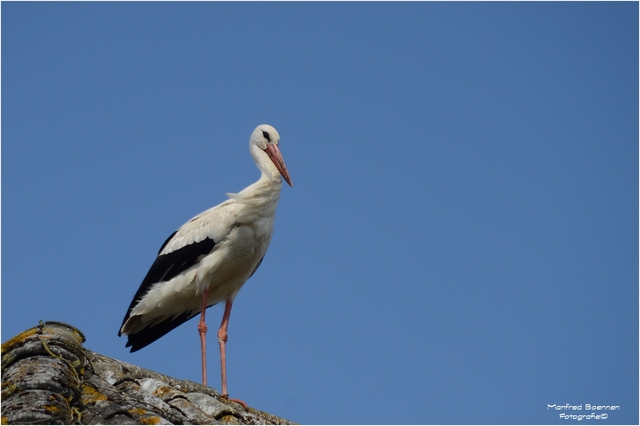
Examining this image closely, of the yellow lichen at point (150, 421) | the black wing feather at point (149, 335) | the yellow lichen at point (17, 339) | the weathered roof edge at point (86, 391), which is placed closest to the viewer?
the weathered roof edge at point (86, 391)

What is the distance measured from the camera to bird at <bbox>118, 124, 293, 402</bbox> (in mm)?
→ 10430

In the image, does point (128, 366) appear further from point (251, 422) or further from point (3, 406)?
point (3, 406)

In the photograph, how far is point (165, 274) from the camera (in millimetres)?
10773

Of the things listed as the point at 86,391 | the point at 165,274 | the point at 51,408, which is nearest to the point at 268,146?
the point at 165,274

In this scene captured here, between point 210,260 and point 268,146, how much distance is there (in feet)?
5.45

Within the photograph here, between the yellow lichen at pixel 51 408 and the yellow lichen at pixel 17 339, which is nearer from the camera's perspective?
the yellow lichen at pixel 51 408

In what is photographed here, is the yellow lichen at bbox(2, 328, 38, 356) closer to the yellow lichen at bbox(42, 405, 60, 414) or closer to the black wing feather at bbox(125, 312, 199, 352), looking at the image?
the yellow lichen at bbox(42, 405, 60, 414)

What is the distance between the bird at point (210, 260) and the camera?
1043cm

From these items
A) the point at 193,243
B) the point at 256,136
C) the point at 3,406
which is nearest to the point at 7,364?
the point at 3,406

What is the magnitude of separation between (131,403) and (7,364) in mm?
880

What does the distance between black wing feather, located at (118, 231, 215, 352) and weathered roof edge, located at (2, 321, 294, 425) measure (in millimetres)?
2767

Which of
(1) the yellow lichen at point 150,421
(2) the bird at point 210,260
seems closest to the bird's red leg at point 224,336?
(2) the bird at point 210,260

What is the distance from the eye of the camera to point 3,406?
17.6 feet

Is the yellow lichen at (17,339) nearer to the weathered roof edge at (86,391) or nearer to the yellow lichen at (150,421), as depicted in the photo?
the weathered roof edge at (86,391)
